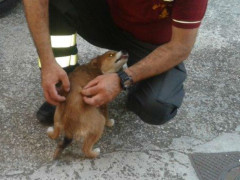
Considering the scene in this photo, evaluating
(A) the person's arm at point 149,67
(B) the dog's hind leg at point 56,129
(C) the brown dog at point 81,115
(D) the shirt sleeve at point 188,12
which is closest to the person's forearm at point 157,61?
(A) the person's arm at point 149,67

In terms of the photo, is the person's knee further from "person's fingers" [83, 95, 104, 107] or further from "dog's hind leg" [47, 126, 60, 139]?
"dog's hind leg" [47, 126, 60, 139]

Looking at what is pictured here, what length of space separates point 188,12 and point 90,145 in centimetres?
90

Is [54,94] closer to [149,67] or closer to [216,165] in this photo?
[149,67]

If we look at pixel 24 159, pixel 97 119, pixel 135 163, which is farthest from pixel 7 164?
pixel 135 163

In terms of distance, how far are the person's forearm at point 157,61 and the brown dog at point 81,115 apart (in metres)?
0.29

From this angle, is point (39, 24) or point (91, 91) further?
point (39, 24)

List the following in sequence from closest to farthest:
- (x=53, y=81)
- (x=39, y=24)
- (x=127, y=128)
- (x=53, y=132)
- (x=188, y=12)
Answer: (x=188, y=12), (x=53, y=81), (x=39, y=24), (x=53, y=132), (x=127, y=128)

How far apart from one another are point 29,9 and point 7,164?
34.0 inches

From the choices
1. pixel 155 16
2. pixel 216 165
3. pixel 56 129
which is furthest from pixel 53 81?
pixel 216 165

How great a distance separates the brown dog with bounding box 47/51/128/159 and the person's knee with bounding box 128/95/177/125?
0.71 ft

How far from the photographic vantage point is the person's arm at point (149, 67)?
2.05 m

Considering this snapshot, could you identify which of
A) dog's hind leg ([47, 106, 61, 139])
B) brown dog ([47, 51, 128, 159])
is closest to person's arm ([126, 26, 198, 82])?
brown dog ([47, 51, 128, 159])

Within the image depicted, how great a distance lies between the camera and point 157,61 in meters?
2.14

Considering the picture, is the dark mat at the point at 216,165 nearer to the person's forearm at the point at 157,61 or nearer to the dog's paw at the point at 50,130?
the person's forearm at the point at 157,61
